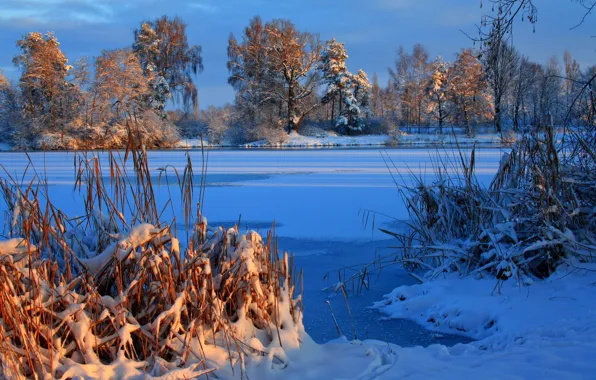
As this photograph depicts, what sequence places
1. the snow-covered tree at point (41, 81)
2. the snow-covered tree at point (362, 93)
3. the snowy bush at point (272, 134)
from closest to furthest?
1. the snow-covered tree at point (41, 81)
2. the snowy bush at point (272, 134)
3. the snow-covered tree at point (362, 93)

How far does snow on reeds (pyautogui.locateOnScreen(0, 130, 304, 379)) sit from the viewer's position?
7.01 feet

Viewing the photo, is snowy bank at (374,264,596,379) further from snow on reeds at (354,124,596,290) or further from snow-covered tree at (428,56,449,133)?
snow-covered tree at (428,56,449,133)

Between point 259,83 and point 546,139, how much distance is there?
1352 inches

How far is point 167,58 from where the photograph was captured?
37.9 meters

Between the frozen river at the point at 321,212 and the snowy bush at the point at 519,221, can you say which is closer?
the frozen river at the point at 321,212

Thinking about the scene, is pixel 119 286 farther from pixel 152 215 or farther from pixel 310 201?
pixel 310 201

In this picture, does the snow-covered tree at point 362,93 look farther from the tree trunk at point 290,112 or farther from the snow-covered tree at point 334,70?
the tree trunk at point 290,112

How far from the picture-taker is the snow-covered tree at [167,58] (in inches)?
1443

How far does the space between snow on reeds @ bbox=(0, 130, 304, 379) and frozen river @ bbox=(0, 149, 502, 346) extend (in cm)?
51

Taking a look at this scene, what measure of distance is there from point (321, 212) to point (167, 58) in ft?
107

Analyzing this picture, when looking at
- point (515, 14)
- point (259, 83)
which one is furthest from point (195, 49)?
point (515, 14)

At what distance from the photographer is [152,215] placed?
297 cm

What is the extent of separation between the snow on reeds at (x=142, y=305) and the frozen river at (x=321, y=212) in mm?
509

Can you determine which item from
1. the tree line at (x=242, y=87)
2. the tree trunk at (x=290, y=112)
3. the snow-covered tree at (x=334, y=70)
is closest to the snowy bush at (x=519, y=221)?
the tree line at (x=242, y=87)
